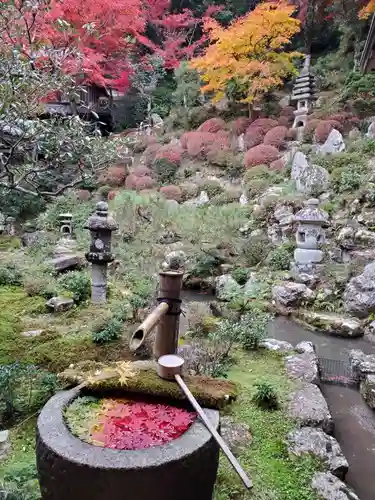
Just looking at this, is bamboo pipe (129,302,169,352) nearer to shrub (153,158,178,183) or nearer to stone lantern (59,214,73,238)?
stone lantern (59,214,73,238)

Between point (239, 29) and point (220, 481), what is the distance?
1638 centimetres

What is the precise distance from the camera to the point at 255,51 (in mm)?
16125

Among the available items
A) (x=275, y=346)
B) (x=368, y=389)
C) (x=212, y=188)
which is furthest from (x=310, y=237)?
(x=212, y=188)

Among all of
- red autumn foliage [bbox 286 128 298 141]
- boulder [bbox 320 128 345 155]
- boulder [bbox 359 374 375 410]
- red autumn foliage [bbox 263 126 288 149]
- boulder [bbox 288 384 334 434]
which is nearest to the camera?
boulder [bbox 288 384 334 434]

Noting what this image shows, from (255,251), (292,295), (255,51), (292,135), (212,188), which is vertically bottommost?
(292,295)

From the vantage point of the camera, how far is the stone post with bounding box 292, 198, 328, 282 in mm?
9621

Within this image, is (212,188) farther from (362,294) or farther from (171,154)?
(362,294)

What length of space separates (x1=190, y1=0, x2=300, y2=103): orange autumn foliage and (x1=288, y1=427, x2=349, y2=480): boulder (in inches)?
561

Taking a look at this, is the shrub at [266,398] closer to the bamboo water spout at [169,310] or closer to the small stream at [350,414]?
the small stream at [350,414]

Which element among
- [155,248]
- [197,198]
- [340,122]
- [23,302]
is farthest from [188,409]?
[340,122]

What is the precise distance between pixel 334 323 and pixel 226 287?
2490 millimetres

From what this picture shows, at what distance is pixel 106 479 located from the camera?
1.95 meters

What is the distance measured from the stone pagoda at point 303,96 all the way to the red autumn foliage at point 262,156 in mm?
2099

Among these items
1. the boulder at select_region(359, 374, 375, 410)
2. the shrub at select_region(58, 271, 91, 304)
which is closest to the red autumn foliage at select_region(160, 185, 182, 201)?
the shrub at select_region(58, 271, 91, 304)
